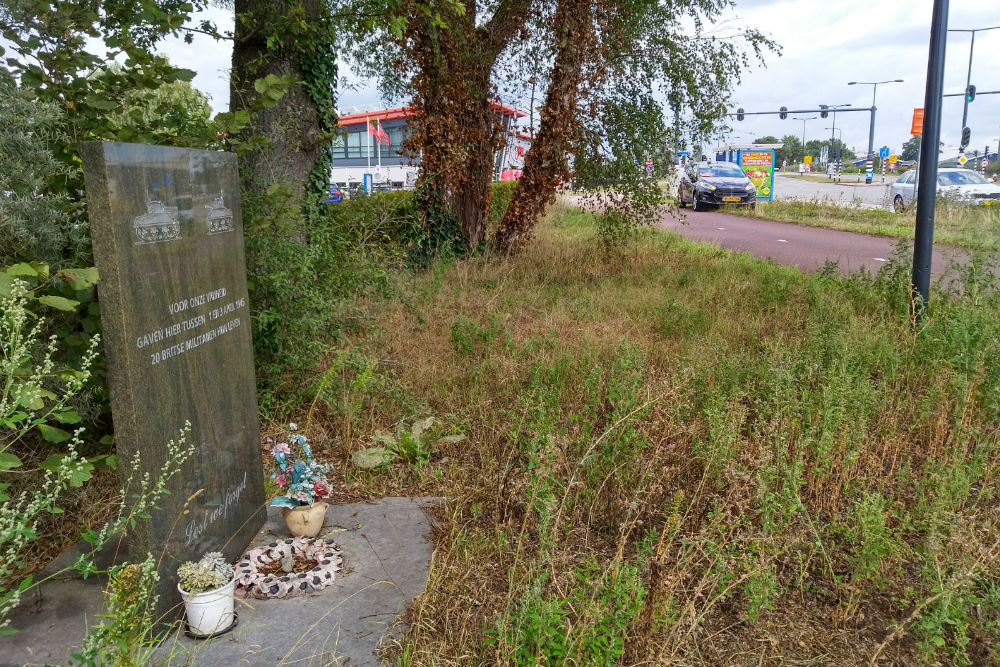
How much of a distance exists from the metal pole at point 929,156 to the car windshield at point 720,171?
68.6 ft

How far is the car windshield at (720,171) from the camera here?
27080mm

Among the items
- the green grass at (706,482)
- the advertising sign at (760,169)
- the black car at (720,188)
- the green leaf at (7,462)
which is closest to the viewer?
the green leaf at (7,462)

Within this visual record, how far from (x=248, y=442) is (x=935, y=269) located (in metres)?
10.7

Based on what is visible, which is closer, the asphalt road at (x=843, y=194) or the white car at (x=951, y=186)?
the white car at (x=951, y=186)

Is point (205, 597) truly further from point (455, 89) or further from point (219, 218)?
point (455, 89)

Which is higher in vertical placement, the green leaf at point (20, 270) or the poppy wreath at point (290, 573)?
the green leaf at point (20, 270)

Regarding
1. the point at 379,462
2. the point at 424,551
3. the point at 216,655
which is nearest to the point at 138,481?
the point at 216,655

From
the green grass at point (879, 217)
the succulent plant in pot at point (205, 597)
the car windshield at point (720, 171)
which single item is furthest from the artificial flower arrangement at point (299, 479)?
the car windshield at point (720, 171)

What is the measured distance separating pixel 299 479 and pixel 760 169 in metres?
27.1

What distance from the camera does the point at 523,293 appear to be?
8.81m

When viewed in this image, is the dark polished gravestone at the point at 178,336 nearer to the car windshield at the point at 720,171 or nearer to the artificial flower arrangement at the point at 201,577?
the artificial flower arrangement at the point at 201,577

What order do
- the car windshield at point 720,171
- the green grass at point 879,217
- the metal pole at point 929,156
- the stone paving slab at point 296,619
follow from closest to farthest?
the stone paving slab at point 296,619 < the metal pole at point 929,156 < the green grass at point 879,217 < the car windshield at point 720,171

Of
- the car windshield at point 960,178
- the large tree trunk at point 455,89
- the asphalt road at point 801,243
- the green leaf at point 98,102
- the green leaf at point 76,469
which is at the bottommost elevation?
the asphalt road at point 801,243

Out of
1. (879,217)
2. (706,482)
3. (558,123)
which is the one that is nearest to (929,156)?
(706,482)
